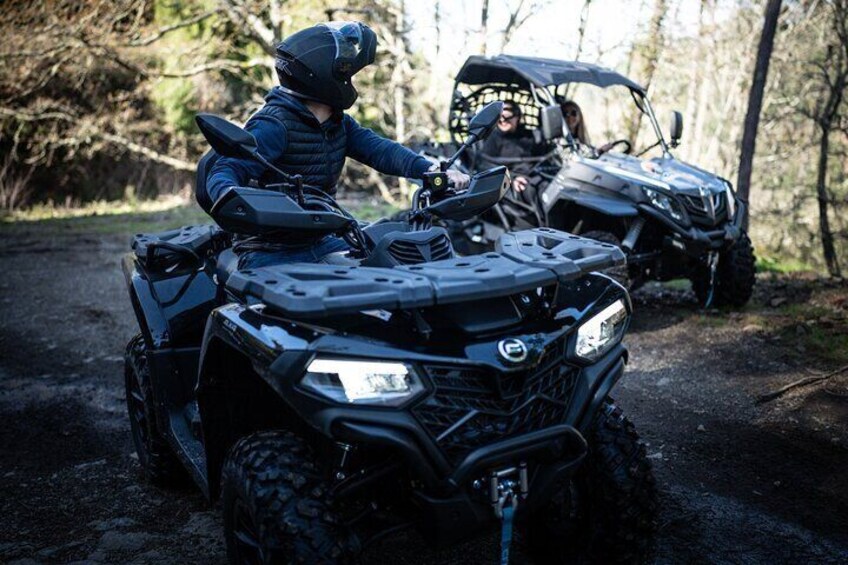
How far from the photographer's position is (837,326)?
251 inches

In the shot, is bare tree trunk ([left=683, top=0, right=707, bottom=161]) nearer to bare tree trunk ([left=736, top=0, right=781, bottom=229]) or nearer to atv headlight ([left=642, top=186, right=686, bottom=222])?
bare tree trunk ([left=736, top=0, right=781, bottom=229])

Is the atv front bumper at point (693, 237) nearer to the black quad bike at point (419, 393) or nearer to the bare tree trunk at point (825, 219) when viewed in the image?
the black quad bike at point (419, 393)

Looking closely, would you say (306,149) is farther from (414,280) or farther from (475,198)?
(414,280)

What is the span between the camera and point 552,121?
7211 mm

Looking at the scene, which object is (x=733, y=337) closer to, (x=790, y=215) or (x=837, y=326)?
(x=837, y=326)

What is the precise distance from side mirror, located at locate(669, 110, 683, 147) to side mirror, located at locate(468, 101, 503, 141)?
5142mm

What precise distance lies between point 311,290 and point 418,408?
45 centimetres

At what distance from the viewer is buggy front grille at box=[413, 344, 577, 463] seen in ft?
7.48

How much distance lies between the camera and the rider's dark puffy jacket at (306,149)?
10.6ft

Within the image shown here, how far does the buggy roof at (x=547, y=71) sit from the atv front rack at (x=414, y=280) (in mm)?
5430

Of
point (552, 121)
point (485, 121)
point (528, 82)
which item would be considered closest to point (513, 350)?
point (485, 121)

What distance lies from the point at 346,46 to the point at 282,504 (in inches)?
73.3

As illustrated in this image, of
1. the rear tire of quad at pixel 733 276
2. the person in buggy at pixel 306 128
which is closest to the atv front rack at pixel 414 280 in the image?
the person in buggy at pixel 306 128

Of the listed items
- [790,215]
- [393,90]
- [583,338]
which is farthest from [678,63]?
[583,338]
